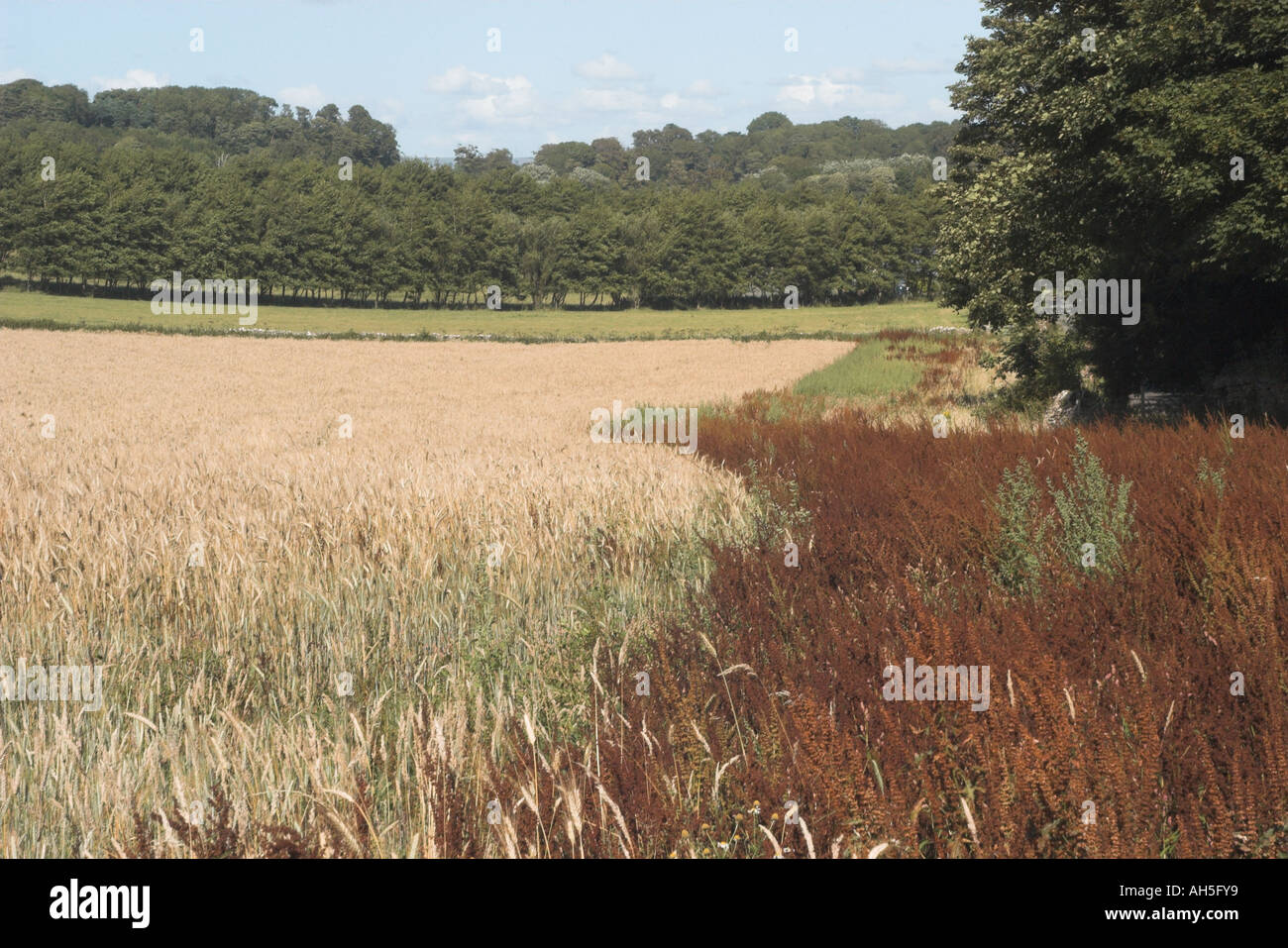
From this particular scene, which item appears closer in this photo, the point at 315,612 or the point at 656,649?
the point at 656,649

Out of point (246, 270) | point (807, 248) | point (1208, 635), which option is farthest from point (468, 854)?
point (807, 248)

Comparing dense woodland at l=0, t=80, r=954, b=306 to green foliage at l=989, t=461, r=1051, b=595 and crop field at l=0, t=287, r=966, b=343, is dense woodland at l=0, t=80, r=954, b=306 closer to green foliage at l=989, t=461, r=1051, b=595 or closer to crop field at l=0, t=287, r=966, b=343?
crop field at l=0, t=287, r=966, b=343

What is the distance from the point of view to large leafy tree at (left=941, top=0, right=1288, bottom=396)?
14690 mm

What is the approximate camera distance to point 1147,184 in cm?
1580

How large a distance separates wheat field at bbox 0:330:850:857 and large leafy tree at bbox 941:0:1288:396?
30.2 feet

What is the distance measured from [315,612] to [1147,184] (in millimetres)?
14860

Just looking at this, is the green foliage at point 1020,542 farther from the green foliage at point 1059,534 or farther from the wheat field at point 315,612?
the wheat field at point 315,612

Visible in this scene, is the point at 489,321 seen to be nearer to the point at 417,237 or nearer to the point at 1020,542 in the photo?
the point at 417,237

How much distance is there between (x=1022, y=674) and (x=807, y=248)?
4693 inches
